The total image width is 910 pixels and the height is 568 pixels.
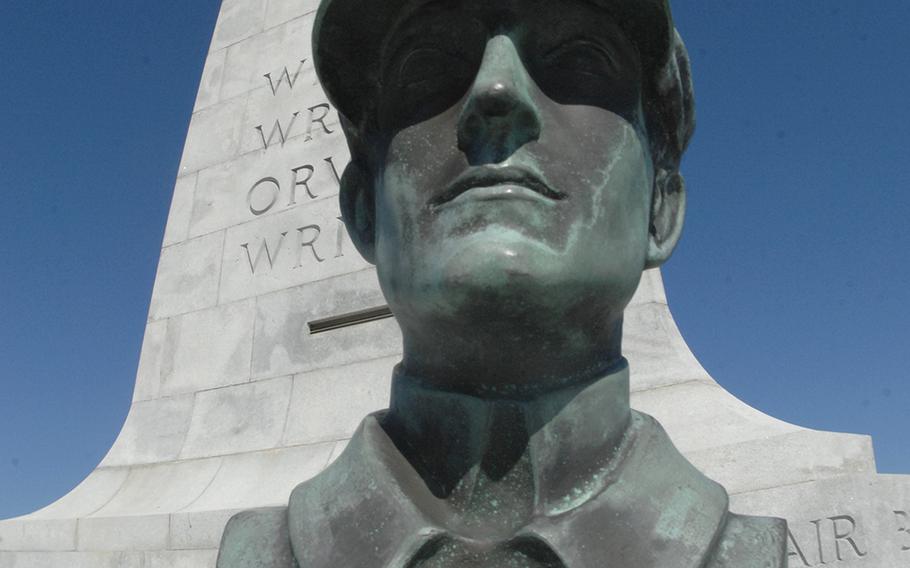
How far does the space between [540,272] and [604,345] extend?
0.30 meters

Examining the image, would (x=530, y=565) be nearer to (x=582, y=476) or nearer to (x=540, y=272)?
(x=582, y=476)

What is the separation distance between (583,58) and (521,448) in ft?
2.68

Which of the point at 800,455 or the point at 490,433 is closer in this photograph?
the point at 490,433

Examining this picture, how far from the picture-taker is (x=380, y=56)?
1.93 m

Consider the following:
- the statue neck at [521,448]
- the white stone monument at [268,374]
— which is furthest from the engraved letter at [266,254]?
the statue neck at [521,448]

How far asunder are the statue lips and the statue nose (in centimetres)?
3

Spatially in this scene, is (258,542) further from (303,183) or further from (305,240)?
(303,183)

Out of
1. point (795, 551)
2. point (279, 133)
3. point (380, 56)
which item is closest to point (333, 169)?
point (279, 133)

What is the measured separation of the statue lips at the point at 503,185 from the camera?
1.65 metres

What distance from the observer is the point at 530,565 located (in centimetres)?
162

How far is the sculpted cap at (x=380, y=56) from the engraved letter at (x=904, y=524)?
238cm

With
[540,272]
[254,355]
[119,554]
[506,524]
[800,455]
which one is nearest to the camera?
[540,272]

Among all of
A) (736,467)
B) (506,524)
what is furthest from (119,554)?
(506,524)

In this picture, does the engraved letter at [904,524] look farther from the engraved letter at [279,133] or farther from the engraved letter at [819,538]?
the engraved letter at [279,133]
